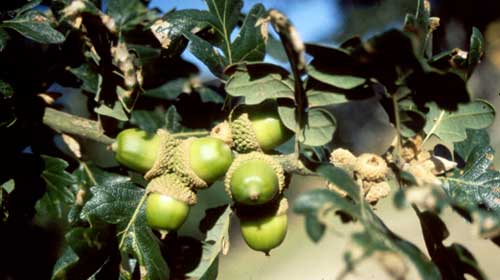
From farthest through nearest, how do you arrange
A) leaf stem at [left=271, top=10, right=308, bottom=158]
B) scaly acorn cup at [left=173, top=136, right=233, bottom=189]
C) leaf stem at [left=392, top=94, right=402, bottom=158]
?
scaly acorn cup at [left=173, top=136, right=233, bottom=189]
leaf stem at [left=392, top=94, right=402, bottom=158]
leaf stem at [left=271, top=10, right=308, bottom=158]

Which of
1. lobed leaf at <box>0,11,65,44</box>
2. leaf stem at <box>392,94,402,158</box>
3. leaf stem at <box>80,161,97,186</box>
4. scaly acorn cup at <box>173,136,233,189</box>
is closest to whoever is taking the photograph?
leaf stem at <box>392,94,402,158</box>

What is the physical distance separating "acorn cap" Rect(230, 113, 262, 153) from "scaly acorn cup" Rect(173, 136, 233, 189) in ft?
0.11

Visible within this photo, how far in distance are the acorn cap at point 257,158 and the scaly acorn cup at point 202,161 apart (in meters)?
0.02

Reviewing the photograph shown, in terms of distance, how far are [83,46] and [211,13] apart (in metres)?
0.48

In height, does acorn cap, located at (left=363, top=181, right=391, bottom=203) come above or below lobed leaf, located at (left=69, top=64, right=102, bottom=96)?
below

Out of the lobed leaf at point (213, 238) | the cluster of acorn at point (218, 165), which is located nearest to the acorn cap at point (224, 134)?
the cluster of acorn at point (218, 165)

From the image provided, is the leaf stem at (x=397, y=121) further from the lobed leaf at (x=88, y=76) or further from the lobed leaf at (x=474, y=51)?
the lobed leaf at (x=88, y=76)

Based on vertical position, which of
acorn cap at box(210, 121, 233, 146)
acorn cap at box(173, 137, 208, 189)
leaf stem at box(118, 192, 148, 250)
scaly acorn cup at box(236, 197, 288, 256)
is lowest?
leaf stem at box(118, 192, 148, 250)

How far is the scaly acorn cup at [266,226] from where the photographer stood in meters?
1.30

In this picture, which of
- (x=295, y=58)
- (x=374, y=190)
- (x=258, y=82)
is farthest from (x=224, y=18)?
(x=374, y=190)

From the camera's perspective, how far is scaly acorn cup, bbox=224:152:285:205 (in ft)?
3.92

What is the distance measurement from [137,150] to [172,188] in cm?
14

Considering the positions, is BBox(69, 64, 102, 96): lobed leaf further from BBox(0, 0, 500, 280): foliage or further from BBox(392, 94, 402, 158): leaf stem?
BBox(392, 94, 402, 158): leaf stem

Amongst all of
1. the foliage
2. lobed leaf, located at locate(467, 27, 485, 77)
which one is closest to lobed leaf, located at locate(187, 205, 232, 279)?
the foliage
